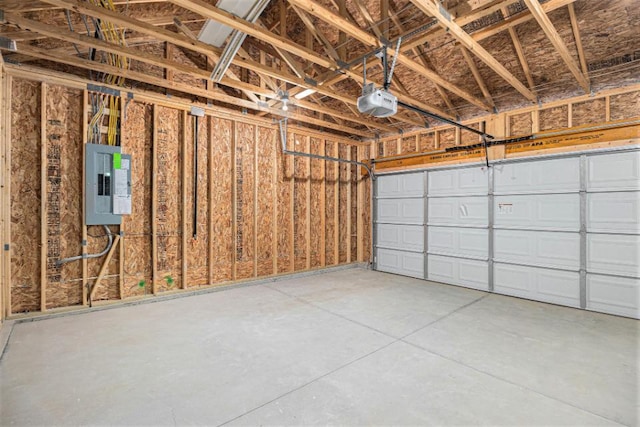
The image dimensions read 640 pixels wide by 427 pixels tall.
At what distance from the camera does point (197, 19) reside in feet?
13.3

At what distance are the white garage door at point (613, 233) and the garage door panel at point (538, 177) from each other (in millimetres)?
203

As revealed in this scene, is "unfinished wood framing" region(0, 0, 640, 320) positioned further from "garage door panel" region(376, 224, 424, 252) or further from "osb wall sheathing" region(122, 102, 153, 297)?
"garage door panel" region(376, 224, 424, 252)

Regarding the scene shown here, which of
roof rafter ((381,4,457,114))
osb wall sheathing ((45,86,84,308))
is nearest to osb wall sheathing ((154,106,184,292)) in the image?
osb wall sheathing ((45,86,84,308))

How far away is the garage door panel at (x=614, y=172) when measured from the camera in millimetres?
4117

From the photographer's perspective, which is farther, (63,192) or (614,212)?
(614,212)

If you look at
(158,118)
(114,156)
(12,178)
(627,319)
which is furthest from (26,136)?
(627,319)

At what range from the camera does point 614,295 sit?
→ 4.25 metres

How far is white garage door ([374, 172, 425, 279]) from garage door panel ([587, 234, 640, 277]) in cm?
282

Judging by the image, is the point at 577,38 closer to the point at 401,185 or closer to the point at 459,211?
the point at 459,211

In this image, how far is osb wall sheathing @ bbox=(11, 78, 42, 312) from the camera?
387cm

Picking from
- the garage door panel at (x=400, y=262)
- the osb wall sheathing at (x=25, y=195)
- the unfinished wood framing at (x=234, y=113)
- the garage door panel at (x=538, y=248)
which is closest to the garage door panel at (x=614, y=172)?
the unfinished wood framing at (x=234, y=113)

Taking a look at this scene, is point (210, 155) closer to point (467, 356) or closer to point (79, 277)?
point (79, 277)

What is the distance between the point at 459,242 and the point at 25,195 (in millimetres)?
7284

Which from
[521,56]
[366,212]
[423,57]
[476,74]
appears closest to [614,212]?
[521,56]
